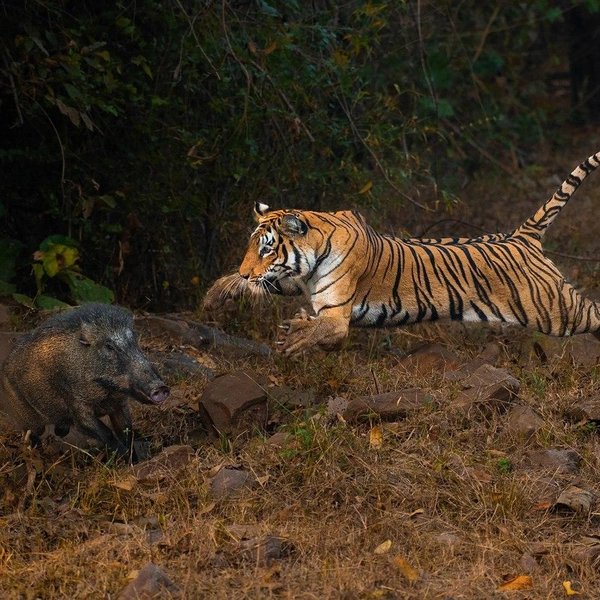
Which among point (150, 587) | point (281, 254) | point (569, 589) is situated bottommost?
point (569, 589)

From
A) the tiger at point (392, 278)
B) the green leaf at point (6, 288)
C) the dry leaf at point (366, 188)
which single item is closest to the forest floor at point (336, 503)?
the tiger at point (392, 278)

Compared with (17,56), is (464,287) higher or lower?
lower

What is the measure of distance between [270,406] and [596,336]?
2553mm

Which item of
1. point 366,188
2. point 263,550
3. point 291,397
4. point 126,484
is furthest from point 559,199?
point 263,550

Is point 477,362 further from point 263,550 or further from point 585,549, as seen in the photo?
point 263,550

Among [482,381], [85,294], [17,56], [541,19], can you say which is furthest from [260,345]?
[541,19]

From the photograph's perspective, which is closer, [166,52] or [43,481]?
[43,481]

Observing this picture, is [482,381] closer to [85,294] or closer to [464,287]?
[464,287]

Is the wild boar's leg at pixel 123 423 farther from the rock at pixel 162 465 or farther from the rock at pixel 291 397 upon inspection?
the rock at pixel 291 397

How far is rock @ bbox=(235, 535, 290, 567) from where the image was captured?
5219mm

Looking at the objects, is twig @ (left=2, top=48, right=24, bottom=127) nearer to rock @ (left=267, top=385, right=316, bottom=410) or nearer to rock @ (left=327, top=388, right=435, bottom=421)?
rock @ (left=267, top=385, right=316, bottom=410)

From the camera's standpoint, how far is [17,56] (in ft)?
27.5

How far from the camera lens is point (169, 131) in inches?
368

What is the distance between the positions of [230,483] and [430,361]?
2.07 metres
